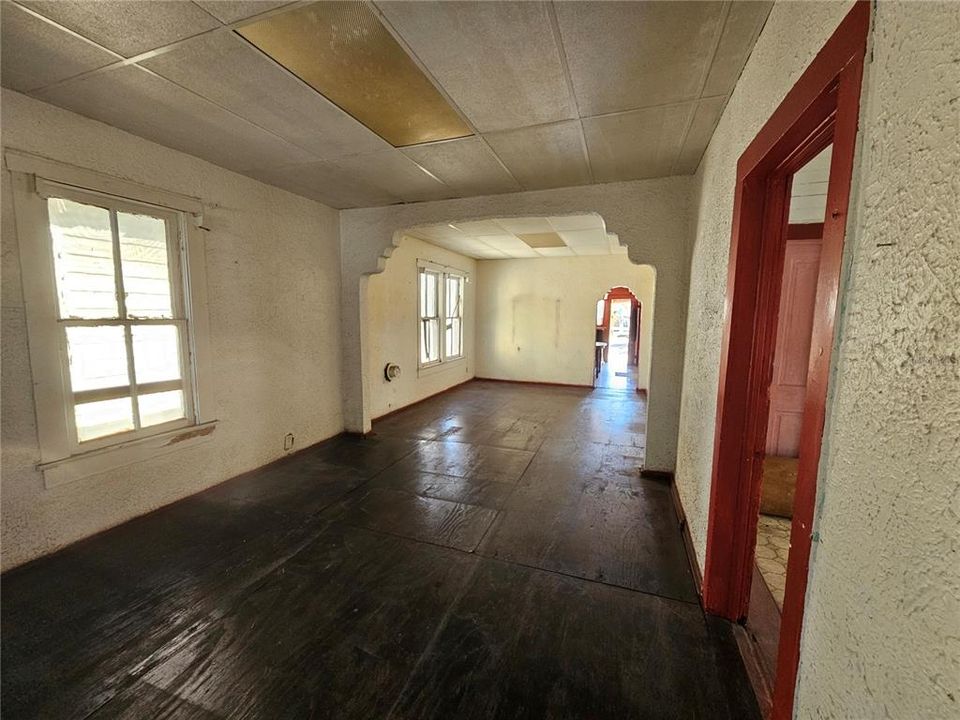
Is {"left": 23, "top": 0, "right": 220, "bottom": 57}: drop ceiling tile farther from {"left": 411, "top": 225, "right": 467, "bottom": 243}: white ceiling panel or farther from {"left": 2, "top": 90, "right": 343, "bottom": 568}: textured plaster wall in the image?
{"left": 411, "top": 225, "right": 467, "bottom": 243}: white ceiling panel

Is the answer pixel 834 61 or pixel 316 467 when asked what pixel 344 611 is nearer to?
pixel 316 467

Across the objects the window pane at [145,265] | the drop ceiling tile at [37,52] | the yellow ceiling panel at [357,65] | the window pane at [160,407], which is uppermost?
the yellow ceiling panel at [357,65]

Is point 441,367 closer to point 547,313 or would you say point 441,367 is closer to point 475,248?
point 475,248

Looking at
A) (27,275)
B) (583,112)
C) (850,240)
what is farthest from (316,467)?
(850,240)

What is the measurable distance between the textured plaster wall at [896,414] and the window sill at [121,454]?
3.27 meters

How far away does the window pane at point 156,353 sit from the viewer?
7.97 feet

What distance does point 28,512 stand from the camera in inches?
78.3

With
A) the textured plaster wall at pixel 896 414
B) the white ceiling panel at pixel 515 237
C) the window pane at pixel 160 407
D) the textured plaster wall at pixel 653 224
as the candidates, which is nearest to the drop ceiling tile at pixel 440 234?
the white ceiling panel at pixel 515 237

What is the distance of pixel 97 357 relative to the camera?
2223 mm

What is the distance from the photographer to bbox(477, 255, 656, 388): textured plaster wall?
6.73 metres

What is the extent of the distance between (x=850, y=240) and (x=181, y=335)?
340 centimetres

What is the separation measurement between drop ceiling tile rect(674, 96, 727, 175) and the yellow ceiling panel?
4.08ft

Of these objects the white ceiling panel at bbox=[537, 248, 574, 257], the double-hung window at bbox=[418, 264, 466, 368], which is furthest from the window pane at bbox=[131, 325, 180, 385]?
the white ceiling panel at bbox=[537, 248, 574, 257]

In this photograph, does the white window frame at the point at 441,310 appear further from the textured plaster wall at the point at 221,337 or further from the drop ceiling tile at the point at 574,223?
the drop ceiling tile at the point at 574,223
